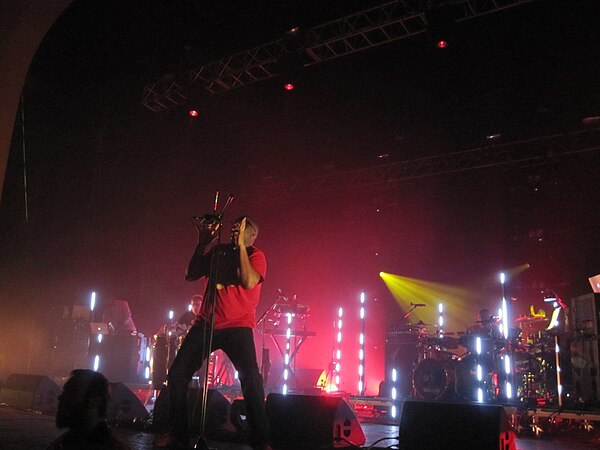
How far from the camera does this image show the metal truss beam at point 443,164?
11266mm

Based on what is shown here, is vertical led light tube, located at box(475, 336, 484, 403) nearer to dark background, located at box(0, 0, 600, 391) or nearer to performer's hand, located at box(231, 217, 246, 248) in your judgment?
dark background, located at box(0, 0, 600, 391)

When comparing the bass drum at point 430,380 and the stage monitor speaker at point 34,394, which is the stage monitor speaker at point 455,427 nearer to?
the stage monitor speaker at point 34,394

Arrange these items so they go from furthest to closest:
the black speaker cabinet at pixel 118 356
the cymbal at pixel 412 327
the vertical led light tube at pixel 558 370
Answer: the cymbal at pixel 412 327, the black speaker cabinet at pixel 118 356, the vertical led light tube at pixel 558 370

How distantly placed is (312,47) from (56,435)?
7.05 meters

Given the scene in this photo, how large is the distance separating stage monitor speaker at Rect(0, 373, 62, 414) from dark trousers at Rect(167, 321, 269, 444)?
3493 millimetres

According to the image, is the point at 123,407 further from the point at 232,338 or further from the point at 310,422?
the point at 232,338

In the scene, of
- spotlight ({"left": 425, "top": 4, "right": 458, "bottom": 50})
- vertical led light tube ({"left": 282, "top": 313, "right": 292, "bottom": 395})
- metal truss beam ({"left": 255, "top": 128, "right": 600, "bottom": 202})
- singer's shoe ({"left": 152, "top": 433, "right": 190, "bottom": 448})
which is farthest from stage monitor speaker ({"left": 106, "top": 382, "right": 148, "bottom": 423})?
metal truss beam ({"left": 255, "top": 128, "right": 600, "bottom": 202})

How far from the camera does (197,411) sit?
4.87 metres

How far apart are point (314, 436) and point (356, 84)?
7.69m

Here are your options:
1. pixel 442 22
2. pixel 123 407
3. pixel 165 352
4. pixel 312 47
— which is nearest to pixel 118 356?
pixel 165 352

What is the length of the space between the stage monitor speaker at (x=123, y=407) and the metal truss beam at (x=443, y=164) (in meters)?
8.86

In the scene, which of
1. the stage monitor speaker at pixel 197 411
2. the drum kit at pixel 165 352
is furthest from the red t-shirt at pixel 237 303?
the drum kit at pixel 165 352

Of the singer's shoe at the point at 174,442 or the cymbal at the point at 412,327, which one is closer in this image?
the singer's shoe at the point at 174,442

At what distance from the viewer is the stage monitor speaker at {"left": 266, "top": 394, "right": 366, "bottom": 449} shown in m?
4.20
